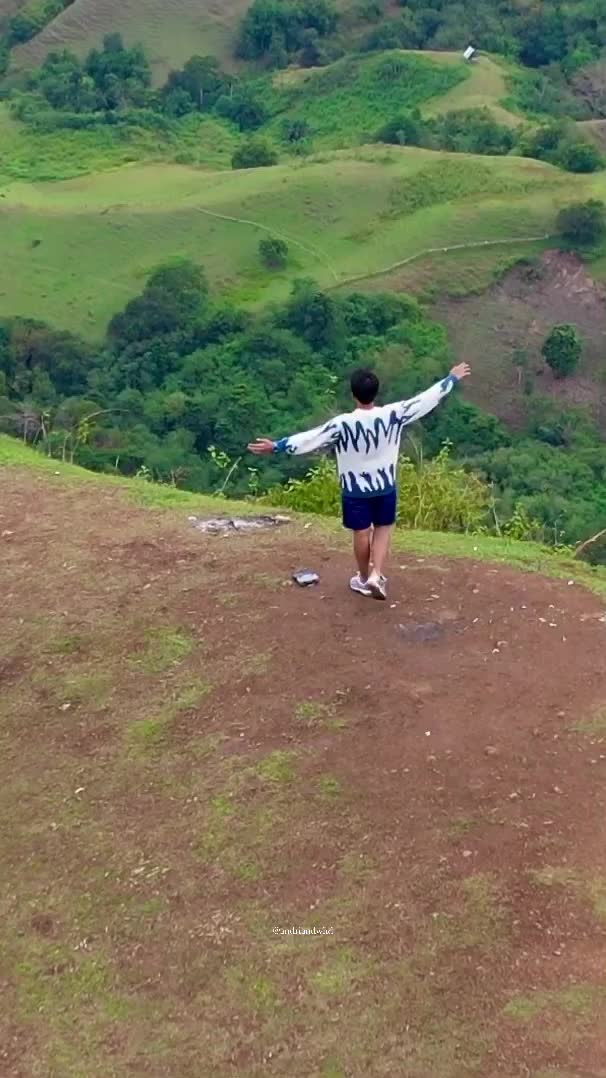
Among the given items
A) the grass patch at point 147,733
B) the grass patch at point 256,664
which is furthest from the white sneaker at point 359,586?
the grass patch at point 147,733

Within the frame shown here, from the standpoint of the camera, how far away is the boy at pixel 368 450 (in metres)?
5.90

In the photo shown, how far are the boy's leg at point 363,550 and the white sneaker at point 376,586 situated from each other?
0.06 m

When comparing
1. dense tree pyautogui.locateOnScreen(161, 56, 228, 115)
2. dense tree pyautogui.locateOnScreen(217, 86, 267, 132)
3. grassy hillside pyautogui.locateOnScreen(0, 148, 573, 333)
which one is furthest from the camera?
dense tree pyautogui.locateOnScreen(161, 56, 228, 115)

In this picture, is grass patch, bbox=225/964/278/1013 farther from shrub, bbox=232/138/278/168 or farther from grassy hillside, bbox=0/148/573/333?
shrub, bbox=232/138/278/168

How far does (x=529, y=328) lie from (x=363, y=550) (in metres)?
28.0

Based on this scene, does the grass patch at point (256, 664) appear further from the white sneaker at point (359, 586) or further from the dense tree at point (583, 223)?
the dense tree at point (583, 223)

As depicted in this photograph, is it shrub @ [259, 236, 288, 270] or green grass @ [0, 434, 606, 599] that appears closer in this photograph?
green grass @ [0, 434, 606, 599]

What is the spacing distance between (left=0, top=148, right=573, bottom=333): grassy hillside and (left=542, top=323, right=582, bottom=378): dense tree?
535 centimetres

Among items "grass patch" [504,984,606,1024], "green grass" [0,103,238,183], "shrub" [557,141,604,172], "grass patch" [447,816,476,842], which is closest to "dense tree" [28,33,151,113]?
"green grass" [0,103,238,183]

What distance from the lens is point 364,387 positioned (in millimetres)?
5859

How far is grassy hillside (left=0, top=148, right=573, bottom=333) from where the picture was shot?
117 ft

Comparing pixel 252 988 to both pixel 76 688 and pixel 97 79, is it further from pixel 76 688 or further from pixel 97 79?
pixel 97 79

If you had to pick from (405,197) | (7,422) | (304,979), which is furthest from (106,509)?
(405,197)

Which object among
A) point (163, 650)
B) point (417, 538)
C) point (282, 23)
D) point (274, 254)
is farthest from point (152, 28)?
point (163, 650)
